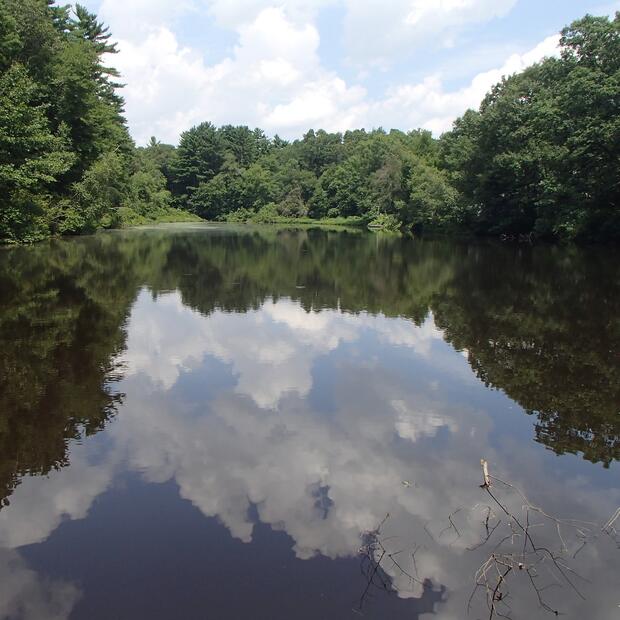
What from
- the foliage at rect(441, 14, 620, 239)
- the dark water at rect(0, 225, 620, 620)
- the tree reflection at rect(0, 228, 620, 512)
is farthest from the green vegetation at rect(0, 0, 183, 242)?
the foliage at rect(441, 14, 620, 239)

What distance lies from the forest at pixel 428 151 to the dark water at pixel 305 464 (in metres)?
19.9

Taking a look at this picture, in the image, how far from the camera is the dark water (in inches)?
164

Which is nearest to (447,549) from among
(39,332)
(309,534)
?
(309,534)

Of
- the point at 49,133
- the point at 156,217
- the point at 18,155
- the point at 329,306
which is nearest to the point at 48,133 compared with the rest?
the point at 49,133

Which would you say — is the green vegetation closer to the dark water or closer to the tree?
the tree

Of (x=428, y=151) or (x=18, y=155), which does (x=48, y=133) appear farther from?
(x=428, y=151)

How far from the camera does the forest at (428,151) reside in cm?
2975

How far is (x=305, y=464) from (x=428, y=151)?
72.1 meters

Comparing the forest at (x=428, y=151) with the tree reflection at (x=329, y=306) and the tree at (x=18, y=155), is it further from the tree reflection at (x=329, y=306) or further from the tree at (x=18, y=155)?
the tree reflection at (x=329, y=306)

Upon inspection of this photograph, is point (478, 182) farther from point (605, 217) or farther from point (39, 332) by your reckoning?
point (39, 332)

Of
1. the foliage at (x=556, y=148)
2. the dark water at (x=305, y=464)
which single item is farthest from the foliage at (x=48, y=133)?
the foliage at (x=556, y=148)

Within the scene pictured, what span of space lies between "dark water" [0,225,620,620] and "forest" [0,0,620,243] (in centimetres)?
1994

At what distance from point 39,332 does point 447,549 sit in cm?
982

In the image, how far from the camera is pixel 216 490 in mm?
5594
